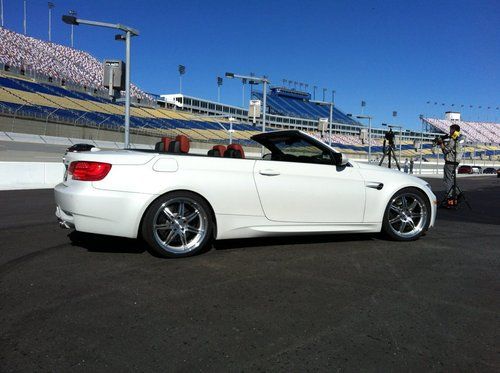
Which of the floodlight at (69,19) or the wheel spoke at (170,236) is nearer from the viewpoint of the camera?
the wheel spoke at (170,236)

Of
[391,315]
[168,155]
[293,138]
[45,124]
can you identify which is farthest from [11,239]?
[45,124]

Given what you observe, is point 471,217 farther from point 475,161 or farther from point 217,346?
point 475,161

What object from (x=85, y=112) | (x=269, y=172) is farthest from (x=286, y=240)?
(x=85, y=112)

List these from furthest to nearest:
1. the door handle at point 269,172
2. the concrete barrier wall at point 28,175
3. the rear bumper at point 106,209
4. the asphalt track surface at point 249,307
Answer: the concrete barrier wall at point 28,175 → the door handle at point 269,172 → the rear bumper at point 106,209 → the asphalt track surface at point 249,307

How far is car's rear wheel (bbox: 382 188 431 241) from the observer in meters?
5.36

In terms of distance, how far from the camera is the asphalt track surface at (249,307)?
240cm

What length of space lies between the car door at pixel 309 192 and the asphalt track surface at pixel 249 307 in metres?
0.40

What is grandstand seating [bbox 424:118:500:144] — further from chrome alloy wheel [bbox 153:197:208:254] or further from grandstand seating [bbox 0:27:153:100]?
chrome alloy wheel [bbox 153:197:208:254]

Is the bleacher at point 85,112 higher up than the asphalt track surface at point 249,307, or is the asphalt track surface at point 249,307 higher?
the bleacher at point 85,112

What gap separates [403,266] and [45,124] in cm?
3318

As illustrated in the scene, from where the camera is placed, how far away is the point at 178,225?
14.3 feet

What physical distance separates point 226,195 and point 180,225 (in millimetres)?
559

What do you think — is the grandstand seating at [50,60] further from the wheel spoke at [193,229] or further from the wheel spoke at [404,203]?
the wheel spoke at [404,203]

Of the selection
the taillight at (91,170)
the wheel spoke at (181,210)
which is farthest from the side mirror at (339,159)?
the taillight at (91,170)
